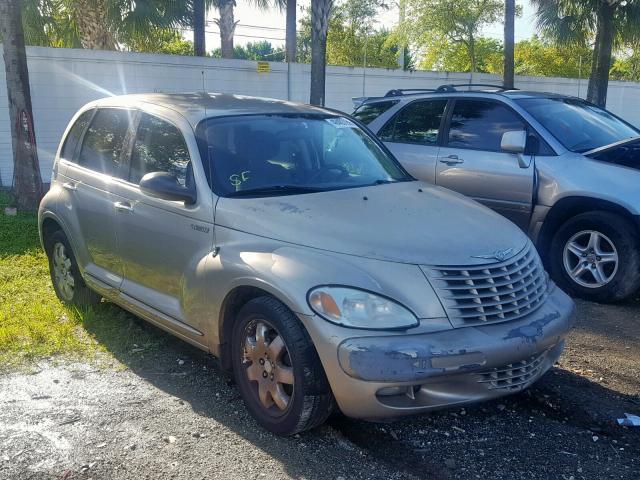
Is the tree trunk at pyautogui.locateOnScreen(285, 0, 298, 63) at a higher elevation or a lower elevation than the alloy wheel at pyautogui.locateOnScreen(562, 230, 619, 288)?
higher

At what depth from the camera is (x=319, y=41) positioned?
1344cm

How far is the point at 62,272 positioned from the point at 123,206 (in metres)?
1.46

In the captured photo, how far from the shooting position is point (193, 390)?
4141 mm

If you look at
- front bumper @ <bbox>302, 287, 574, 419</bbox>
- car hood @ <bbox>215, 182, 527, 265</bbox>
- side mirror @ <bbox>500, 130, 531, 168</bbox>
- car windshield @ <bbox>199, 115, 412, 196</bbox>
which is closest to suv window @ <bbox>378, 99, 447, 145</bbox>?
side mirror @ <bbox>500, 130, 531, 168</bbox>

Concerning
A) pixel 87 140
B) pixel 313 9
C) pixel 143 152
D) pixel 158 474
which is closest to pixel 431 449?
pixel 158 474

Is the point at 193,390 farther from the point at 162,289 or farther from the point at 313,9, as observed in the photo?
the point at 313,9

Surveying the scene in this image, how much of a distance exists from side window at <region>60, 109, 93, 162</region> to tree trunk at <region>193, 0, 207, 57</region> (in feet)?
47.4

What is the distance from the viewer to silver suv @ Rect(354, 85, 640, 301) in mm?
5586

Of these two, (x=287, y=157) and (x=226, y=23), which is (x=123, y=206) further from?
(x=226, y=23)

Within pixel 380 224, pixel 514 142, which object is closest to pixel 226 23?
pixel 514 142

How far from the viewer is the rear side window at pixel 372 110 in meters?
7.62

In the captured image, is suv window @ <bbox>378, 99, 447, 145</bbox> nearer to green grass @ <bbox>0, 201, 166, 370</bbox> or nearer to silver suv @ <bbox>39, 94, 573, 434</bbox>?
silver suv @ <bbox>39, 94, 573, 434</bbox>

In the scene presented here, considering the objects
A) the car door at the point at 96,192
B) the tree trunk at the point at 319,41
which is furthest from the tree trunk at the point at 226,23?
the car door at the point at 96,192

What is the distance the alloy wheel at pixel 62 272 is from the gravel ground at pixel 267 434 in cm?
119
